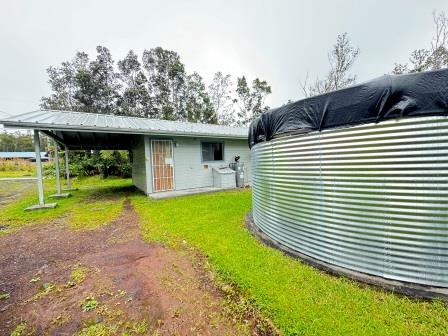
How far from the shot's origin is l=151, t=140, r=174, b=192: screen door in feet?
29.7

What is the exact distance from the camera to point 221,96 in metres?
29.2

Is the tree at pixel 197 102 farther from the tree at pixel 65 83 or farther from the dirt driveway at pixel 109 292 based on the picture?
the dirt driveway at pixel 109 292

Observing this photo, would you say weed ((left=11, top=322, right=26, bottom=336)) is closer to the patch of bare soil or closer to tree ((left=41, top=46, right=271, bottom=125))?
the patch of bare soil

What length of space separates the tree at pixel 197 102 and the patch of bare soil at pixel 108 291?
2369 centimetres

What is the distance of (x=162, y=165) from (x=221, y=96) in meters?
22.4

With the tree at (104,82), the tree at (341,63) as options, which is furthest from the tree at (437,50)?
the tree at (104,82)

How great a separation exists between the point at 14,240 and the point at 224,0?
1173cm

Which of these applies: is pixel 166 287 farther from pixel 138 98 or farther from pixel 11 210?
pixel 138 98

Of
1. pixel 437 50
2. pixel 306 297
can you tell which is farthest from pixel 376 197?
pixel 437 50

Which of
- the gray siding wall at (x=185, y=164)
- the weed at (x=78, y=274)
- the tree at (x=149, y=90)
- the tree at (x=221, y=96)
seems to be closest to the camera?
the weed at (x=78, y=274)

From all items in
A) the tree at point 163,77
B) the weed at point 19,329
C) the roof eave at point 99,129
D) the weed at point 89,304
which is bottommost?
the weed at point 19,329

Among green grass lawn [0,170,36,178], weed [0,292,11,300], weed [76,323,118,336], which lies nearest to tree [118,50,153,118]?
green grass lawn [0,170,36,178]

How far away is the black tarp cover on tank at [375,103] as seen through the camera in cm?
203

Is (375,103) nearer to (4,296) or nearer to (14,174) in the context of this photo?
(4,296)
